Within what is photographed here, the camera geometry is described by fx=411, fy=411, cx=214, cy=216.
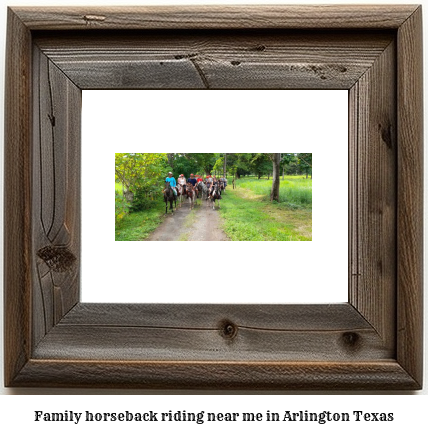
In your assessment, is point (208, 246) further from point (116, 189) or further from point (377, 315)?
point (377, 315)

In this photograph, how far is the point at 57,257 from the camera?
2.10 feet

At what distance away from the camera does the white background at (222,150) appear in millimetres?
641

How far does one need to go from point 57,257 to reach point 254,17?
1.56ft

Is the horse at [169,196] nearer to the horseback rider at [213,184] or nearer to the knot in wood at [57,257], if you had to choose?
the horseback rider at [213,184]

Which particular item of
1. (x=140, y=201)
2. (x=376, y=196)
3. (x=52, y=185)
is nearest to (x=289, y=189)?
(x=376, y=196)

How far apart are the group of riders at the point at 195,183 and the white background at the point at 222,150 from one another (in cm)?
5

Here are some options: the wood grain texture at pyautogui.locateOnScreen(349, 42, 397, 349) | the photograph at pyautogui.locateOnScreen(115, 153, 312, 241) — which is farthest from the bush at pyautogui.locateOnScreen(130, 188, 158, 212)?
the wood grain texture at pyautogui.locateOnScreen(349, 42, 397, 349)

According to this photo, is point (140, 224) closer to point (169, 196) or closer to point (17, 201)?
point (169, 196)

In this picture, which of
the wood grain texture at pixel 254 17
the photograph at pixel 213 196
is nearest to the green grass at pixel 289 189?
the photograph at pixel 213 196

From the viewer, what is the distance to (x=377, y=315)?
63 centimetres
